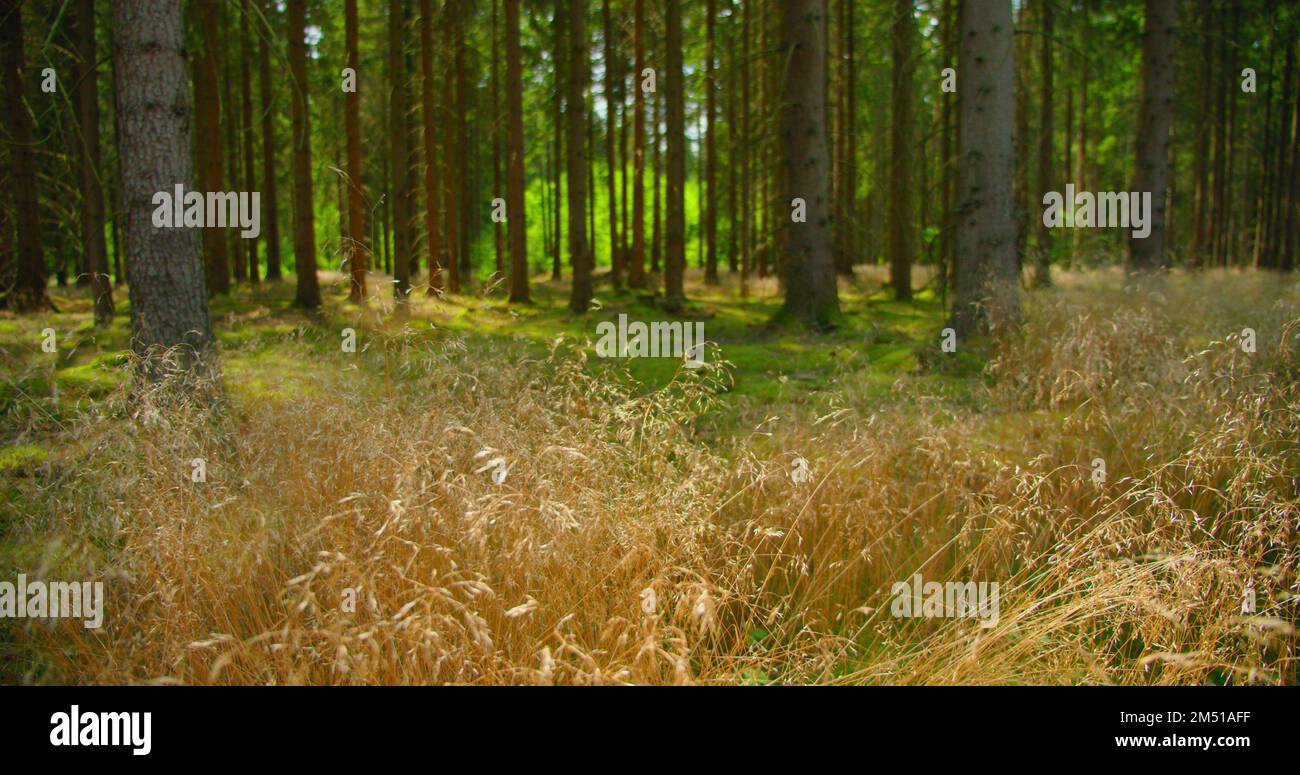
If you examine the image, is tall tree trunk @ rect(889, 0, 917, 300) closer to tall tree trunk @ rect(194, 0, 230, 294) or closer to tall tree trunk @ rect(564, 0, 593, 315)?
tall tree trunk @ rect(564, 0, 593, 315)

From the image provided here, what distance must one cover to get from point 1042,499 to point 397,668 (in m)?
3.86

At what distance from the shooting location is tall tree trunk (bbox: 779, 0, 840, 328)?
13.6 metres

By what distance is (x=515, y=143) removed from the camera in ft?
56.0

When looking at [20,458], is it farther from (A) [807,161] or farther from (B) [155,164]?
(A) [807,161]

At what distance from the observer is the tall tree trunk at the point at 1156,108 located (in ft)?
49.6

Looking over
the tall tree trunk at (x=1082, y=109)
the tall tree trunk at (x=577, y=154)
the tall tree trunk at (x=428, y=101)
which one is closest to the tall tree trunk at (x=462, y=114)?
the tall tree trunk at (x=428, y=101)

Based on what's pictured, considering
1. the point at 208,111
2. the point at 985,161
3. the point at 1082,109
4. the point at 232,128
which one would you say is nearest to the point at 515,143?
the point at 208,111

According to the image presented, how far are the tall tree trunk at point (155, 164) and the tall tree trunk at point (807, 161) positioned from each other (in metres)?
9.38

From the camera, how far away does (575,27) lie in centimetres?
1672

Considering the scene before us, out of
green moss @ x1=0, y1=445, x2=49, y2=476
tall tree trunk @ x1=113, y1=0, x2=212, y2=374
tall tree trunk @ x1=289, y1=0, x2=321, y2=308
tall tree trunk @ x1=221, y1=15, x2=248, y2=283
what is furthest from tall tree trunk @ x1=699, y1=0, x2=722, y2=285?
green moss @ x1=0, y1=445, x2=49, y2=476

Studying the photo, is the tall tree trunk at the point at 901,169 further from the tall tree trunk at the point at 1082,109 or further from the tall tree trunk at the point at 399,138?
the tall tree trunk at the point at 399,138

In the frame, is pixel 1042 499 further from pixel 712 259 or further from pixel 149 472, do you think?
pixel 712 259
